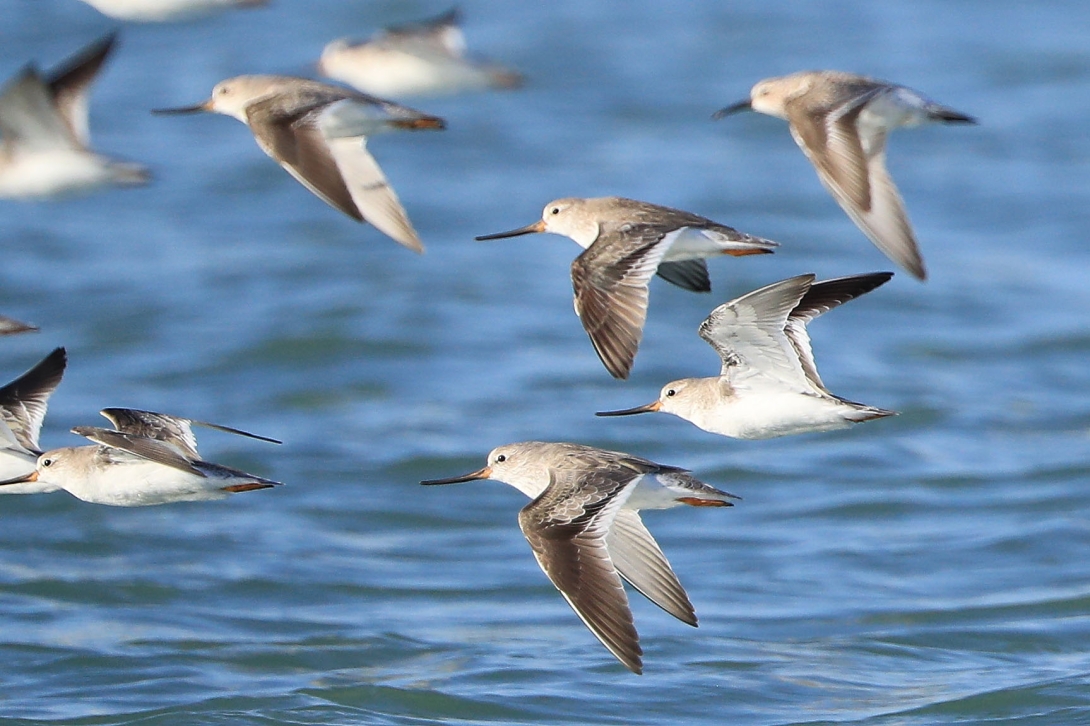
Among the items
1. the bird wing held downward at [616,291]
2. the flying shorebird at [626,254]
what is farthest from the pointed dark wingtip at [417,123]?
the bird wing held downward at [616,291]

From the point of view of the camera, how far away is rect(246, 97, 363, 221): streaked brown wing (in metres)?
9.24

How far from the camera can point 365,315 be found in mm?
22922

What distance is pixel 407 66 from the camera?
46.3 feet

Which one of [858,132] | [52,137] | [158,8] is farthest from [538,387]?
[858,132]

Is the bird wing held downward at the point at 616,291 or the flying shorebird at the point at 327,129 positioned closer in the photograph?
the bird wing held downward at the point at 616,291

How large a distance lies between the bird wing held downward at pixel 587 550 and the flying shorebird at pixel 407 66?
6.01m

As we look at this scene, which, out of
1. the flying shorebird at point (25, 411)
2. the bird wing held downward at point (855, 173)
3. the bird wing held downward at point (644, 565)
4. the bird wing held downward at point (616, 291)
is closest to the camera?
the bird wing held downward at point (616, 291)

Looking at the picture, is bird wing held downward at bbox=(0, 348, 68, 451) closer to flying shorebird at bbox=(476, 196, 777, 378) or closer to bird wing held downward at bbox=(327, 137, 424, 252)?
bird wing held downward at bbox=(327, 137, 424, 252)

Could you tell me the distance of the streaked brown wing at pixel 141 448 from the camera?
8.56 metres

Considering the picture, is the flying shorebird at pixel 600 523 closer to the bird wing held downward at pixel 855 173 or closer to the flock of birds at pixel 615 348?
the flock of birds at pixel 615 348

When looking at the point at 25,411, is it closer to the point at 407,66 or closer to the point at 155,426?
the point at 155,426

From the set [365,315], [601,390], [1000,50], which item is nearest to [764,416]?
[601,390]

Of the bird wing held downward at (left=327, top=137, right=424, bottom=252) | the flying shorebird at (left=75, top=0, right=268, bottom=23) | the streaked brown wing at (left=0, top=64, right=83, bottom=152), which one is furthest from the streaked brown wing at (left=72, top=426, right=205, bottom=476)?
the flying shorebird at (left=75, top=0, right=268, bottom=23)

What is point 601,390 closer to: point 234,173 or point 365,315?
point 365,315
